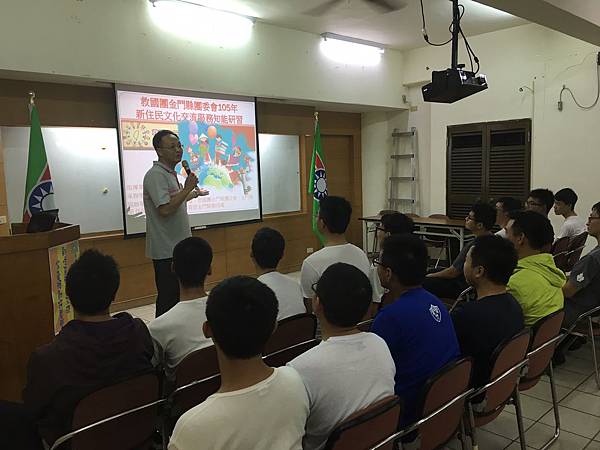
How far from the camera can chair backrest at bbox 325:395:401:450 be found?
121 cm

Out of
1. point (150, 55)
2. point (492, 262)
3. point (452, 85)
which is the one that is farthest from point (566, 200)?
point (150, 55)

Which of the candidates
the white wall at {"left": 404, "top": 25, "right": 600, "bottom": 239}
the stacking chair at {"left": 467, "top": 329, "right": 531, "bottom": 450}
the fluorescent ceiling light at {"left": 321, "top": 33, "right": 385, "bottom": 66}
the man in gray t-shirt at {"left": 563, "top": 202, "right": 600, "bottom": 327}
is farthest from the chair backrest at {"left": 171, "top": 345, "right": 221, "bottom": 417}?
the white wall at {"left": 404, "top": 25, "right": 600, "bottom": 239}

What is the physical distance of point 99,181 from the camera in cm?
480

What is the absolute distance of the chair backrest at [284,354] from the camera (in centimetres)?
210

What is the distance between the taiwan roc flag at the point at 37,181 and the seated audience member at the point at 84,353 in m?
2.26

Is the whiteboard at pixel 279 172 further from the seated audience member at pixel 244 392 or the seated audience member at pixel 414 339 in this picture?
the seated audience member at pixel 244 392

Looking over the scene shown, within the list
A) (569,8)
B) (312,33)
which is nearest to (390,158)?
(312,33)

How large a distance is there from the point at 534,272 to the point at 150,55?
12.7 feet

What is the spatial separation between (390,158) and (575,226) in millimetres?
3564

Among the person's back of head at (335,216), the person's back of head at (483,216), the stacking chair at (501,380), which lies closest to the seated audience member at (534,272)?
the stacking chair at (501,380)

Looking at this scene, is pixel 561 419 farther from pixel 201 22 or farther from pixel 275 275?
pixel 201 22

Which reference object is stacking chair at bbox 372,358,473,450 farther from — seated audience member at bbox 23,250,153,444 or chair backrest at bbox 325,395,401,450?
seated audience member at bbox 23,250,153,444

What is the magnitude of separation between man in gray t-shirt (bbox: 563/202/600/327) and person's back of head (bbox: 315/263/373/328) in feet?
6.51

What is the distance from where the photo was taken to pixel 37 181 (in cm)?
374
